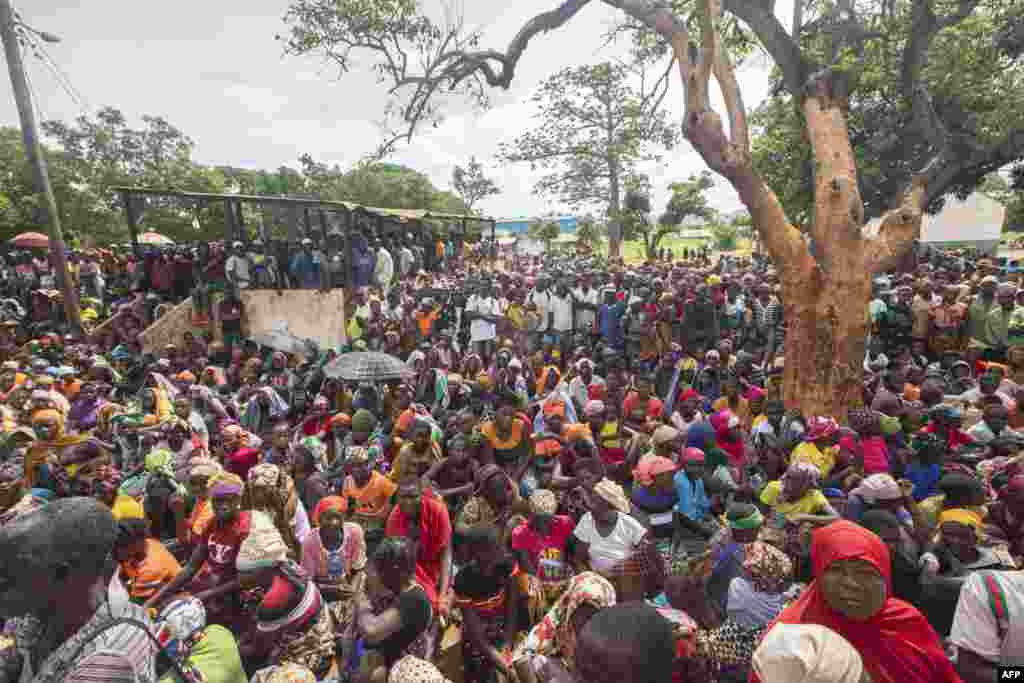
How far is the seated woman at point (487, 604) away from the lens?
9.59 ft

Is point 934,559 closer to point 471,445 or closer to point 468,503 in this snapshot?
point 468,503

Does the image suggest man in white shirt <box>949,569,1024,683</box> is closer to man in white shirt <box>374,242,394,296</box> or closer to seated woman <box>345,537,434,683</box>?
seated woman <box>345,537,434,683</box>

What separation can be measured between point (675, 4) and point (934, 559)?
7.91 m

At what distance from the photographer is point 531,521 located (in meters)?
3.53

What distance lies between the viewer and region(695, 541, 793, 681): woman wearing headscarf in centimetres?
247

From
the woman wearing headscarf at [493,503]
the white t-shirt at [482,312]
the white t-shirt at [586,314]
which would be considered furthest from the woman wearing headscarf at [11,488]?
the white t-shirt at [586,314]

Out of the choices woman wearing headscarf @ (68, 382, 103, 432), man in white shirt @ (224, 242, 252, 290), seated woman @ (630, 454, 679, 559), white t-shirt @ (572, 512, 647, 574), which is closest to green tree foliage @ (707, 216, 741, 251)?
man in white shirt @ (224, 242, 252, 290)

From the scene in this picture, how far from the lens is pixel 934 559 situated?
278cm

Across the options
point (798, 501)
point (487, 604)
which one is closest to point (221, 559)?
point (487, 604)

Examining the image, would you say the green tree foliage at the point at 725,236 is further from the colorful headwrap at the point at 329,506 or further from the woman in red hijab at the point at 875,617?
the woman in red hijab at the point at 875,617

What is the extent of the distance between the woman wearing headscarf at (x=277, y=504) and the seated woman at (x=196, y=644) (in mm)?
1517

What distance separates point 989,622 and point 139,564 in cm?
414

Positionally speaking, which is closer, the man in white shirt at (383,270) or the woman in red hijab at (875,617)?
the woman in red hijab at (875,617)

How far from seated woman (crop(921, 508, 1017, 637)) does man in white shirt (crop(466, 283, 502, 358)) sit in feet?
26.4
